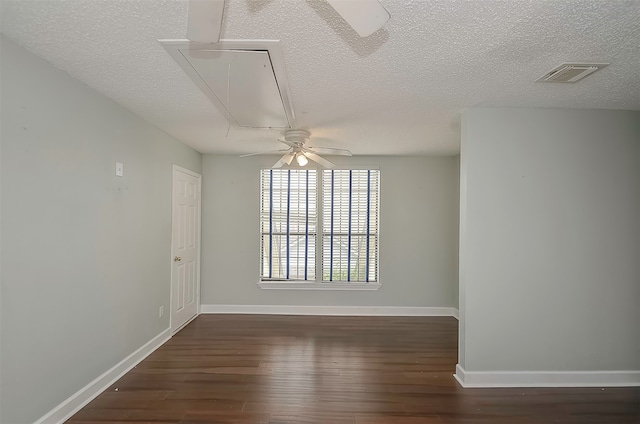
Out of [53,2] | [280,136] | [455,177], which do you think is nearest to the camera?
[53,2]

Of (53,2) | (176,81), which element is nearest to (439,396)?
(176,81)

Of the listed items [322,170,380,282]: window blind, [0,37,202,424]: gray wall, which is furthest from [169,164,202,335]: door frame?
[322,170,380,282]: window blind

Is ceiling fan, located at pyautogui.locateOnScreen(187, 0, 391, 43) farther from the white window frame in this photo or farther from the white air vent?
Answer: the white window frame

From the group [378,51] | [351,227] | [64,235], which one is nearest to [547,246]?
[378,51]

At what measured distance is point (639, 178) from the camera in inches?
113

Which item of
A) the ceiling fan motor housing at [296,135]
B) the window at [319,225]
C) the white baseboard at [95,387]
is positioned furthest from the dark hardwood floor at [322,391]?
the ceiling fan motor housing at [296,135]

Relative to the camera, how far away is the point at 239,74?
2.15 m

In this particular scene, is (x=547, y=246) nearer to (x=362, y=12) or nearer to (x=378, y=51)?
(x=378, y=51)

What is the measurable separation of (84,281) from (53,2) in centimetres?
182

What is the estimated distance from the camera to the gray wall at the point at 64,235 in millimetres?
1886

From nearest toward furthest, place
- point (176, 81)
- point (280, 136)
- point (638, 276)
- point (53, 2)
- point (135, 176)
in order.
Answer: point (53, 2)
point (176, 81)
point (638, 276)
point (135, 176)
point (280, 136)

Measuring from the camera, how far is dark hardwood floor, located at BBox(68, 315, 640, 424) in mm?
2395

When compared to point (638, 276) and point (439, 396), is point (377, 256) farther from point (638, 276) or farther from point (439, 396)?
point (638, 276)

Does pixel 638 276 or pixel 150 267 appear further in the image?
pixel 150 267
